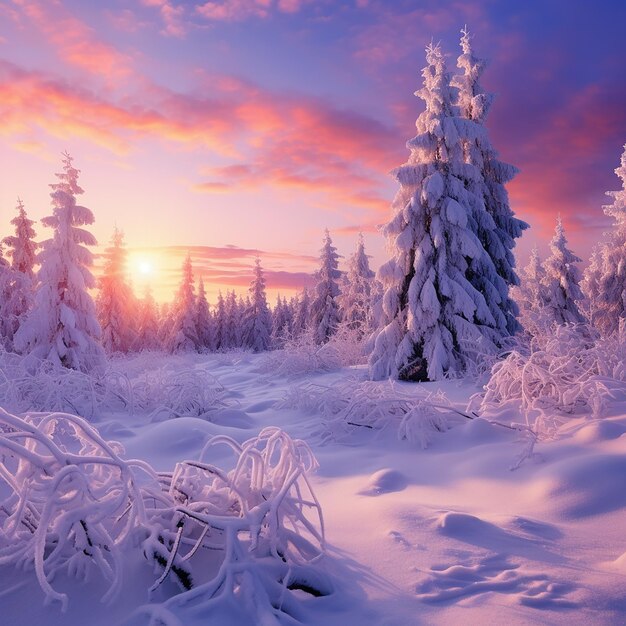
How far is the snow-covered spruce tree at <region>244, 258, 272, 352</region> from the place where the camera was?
47.0 m

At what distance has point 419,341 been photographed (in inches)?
492

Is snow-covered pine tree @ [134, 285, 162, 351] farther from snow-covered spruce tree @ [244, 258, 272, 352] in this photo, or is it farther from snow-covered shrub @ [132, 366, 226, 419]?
snow-covered shrub @ [132, 366, 226, 419]

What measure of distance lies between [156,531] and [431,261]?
455 inches

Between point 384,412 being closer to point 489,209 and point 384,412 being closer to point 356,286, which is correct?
point 489,209

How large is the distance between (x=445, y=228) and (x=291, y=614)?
11.8m

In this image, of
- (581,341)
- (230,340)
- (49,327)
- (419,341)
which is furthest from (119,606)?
(230,340)

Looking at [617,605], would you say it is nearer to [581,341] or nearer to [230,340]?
[581,341]

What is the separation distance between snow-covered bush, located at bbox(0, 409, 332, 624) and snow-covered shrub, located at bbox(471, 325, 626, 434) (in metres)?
3.41

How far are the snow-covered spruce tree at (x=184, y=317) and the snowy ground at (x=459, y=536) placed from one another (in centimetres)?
3546

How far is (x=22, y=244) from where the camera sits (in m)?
24.8

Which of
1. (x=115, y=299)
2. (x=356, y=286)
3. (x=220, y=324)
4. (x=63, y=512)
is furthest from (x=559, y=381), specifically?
(x=220, y=324)

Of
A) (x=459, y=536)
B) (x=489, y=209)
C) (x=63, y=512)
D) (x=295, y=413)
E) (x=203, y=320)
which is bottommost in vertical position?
(x=295, y=413)

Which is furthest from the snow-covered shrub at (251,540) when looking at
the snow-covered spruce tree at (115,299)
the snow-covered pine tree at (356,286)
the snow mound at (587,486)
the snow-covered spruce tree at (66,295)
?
the snow-covered spruce tree at (115,299)

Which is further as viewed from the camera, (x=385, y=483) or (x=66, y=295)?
(x=66, y=295)
